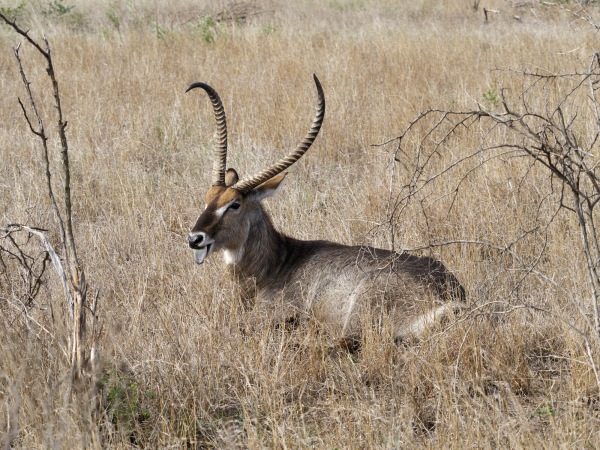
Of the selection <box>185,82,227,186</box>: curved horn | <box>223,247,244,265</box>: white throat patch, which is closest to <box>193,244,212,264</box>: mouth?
<box>223,247,244,265</box>: white throat patch

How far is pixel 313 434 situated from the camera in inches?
156

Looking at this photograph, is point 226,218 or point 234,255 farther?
point 234,255

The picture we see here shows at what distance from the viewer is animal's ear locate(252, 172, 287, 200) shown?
227 inches

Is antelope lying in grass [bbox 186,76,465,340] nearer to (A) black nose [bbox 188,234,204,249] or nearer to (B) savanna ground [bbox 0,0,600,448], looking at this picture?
(A) black nose [bbox 188,234,204,249]

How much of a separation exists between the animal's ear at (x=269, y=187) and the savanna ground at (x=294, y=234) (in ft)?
2.25

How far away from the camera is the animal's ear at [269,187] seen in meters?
5.77

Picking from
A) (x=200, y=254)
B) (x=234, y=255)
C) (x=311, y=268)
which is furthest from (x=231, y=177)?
(x=311, y=268)

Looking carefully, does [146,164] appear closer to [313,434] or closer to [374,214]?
[374,214]

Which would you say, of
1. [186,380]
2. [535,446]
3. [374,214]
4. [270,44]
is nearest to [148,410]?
[186,380]

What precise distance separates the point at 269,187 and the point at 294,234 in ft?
3.91

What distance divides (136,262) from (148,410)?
241 cm

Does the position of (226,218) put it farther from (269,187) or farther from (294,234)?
(294,234)

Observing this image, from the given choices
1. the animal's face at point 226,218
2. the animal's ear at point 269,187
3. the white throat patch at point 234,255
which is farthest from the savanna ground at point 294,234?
the animal's ear at point 269,187

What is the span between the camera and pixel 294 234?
273 inches
